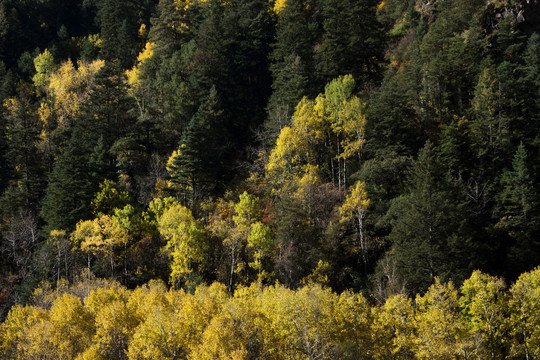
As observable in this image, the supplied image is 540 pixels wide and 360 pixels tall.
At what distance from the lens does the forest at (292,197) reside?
34.1 m

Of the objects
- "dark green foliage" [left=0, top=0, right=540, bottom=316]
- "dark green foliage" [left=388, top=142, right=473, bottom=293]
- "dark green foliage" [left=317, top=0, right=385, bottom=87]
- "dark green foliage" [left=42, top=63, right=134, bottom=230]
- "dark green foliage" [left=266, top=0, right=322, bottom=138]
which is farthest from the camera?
"dark green foliage" [left=317, top=0, right=385, bottom=87]

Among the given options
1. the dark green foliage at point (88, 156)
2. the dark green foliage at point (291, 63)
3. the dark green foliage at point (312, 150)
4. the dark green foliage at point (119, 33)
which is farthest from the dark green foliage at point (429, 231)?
the dark green foliage at point (119, 33)

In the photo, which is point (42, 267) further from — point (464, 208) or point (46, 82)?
point (46, 82)

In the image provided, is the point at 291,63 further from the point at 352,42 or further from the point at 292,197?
the point at 292,197

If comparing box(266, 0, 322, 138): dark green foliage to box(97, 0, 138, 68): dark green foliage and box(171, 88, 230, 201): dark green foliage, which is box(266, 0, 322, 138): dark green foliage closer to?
box(171, 88, 230, 201): dark green foliage

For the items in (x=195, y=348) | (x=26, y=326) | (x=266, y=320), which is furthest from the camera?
(x=26, y=326)

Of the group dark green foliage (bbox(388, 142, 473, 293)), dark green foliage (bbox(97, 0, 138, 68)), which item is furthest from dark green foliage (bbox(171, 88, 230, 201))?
dark green foliage (bbox(97, 0, 138, 68))

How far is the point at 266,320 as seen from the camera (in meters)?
33.4

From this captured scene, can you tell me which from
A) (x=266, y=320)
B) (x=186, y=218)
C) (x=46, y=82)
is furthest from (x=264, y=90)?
(x=266, y=320)

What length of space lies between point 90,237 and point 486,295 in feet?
114

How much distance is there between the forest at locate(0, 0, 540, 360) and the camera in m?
34.1

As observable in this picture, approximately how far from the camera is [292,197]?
48.2 m

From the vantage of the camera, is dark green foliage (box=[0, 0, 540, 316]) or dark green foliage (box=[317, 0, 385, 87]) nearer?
dark green foliage (box=[0, 0, 540, 316])

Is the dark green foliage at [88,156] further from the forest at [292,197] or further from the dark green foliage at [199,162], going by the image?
the dark green foliage at [199,162]
